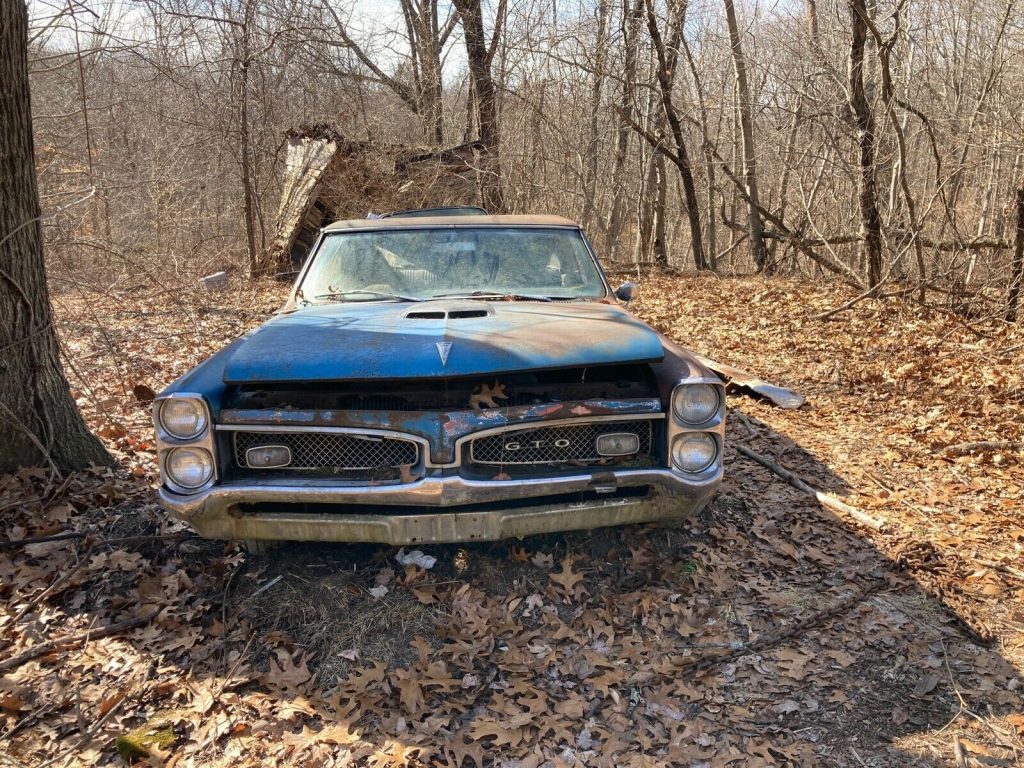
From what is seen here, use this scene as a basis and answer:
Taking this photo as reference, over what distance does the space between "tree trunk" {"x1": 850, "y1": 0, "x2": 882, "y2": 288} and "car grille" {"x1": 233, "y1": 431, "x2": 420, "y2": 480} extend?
882 centimetres

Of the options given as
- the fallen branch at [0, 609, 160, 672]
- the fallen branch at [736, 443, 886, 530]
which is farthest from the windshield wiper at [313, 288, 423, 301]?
the fallen branch at [736, 443, 886, 530]

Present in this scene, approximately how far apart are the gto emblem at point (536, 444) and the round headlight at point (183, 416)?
125cm

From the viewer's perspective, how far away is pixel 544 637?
9.98ft

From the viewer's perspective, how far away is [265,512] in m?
2.89

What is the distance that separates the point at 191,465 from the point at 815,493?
3.59 meters

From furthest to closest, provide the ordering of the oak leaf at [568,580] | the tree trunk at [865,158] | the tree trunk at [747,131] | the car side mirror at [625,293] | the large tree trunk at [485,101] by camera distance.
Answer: the tree trunk at [747,131] < the large tree trunk at [485,101] < the tree trunk at [865,158] < the car side mirror at [625,293] < the oak leaf at [568,580]

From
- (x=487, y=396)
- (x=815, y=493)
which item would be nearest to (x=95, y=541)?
(x=487, y=396)

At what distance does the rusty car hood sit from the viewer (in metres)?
2.74

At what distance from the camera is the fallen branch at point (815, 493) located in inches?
156

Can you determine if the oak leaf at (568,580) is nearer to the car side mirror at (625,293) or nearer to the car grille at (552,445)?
the car grille at (552,445)

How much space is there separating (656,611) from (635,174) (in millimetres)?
19039

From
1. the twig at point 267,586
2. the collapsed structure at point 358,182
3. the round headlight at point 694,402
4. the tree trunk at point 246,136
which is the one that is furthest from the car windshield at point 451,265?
the tree trunk at point 246,136

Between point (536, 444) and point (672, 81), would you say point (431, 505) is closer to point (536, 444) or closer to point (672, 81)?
point (536, 444)

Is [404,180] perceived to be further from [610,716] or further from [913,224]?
[610,716]
